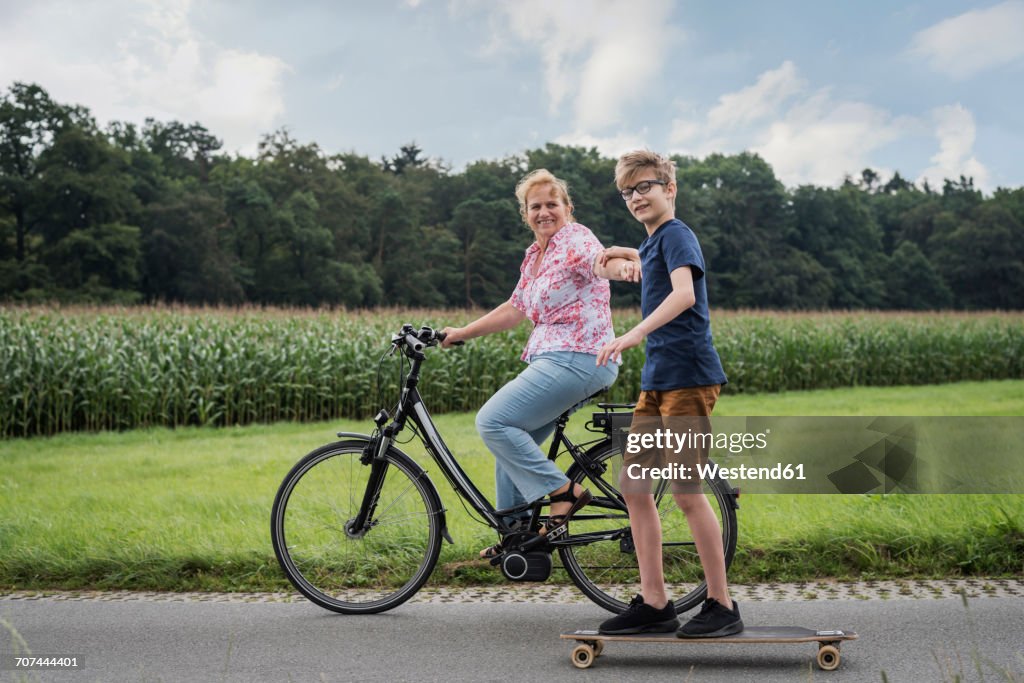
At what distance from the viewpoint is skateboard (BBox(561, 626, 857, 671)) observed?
Answer: 381 cm

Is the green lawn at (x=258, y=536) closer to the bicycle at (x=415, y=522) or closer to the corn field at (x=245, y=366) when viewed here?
the bicycle at (x=415, y=522)

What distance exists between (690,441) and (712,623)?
74cm

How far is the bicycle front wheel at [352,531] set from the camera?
4852 millimetres

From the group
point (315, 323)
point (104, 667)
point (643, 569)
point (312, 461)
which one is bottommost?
point (104, 667)

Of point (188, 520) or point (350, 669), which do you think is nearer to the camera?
point (350, 669)

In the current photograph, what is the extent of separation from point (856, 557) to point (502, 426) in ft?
7.60

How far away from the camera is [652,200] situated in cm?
400

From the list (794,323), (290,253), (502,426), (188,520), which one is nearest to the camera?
(502,426)

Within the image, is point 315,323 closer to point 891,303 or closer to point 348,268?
point 348,268

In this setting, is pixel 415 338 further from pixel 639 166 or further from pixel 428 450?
pixel 639 166

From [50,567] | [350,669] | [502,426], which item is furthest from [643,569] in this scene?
[50,567]

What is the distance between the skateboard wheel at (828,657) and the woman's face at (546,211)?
2.16m

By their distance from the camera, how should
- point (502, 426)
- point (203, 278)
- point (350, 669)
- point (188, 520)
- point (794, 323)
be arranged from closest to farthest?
point (350, 669)
point (502, 426)
point (188, 520)
point (794, 323)
point (203, 278)

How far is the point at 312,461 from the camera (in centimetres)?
487
